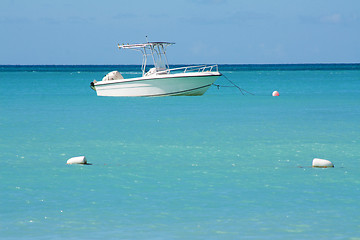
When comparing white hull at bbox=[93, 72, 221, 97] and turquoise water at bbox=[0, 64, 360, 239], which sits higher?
white hull at bbox=[93, 72, 221, 97]

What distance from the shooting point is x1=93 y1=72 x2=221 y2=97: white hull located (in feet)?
108

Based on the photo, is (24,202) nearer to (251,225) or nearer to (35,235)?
(35,235)

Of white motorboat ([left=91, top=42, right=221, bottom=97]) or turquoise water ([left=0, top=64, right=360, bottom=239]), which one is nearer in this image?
turquoise water ([left=0, top=64, right=360, bottom=239])

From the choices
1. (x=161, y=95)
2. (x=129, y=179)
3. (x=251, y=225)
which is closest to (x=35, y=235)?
(x=251, y=225)

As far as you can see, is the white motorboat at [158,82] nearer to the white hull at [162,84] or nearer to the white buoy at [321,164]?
the white hull at [162,84]

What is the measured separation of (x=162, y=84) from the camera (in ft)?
109

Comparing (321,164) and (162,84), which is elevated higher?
(162,84)

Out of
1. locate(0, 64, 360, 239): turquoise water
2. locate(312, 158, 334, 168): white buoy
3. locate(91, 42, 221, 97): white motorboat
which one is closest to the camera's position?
locate(0, 64, 360, 239): turquoise water

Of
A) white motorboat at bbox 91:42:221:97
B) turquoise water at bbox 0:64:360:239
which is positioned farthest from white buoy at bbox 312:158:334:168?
white motorboat at bbox 91:42:221:97

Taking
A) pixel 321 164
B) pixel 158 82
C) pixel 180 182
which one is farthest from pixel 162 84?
pixel 180 182

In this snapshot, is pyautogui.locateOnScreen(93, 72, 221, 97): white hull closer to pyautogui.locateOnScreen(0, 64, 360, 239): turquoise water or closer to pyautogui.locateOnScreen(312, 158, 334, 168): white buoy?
pyautogui.locateOnScreen(0, 64, 360, 239): turquoise water

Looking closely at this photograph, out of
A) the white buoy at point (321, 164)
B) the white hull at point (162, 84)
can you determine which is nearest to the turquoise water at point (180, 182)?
the white buoy at point (321, 164)

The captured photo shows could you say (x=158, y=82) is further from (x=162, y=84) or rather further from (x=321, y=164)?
(x=321, y=164)

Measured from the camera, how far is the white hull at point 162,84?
108 feet
